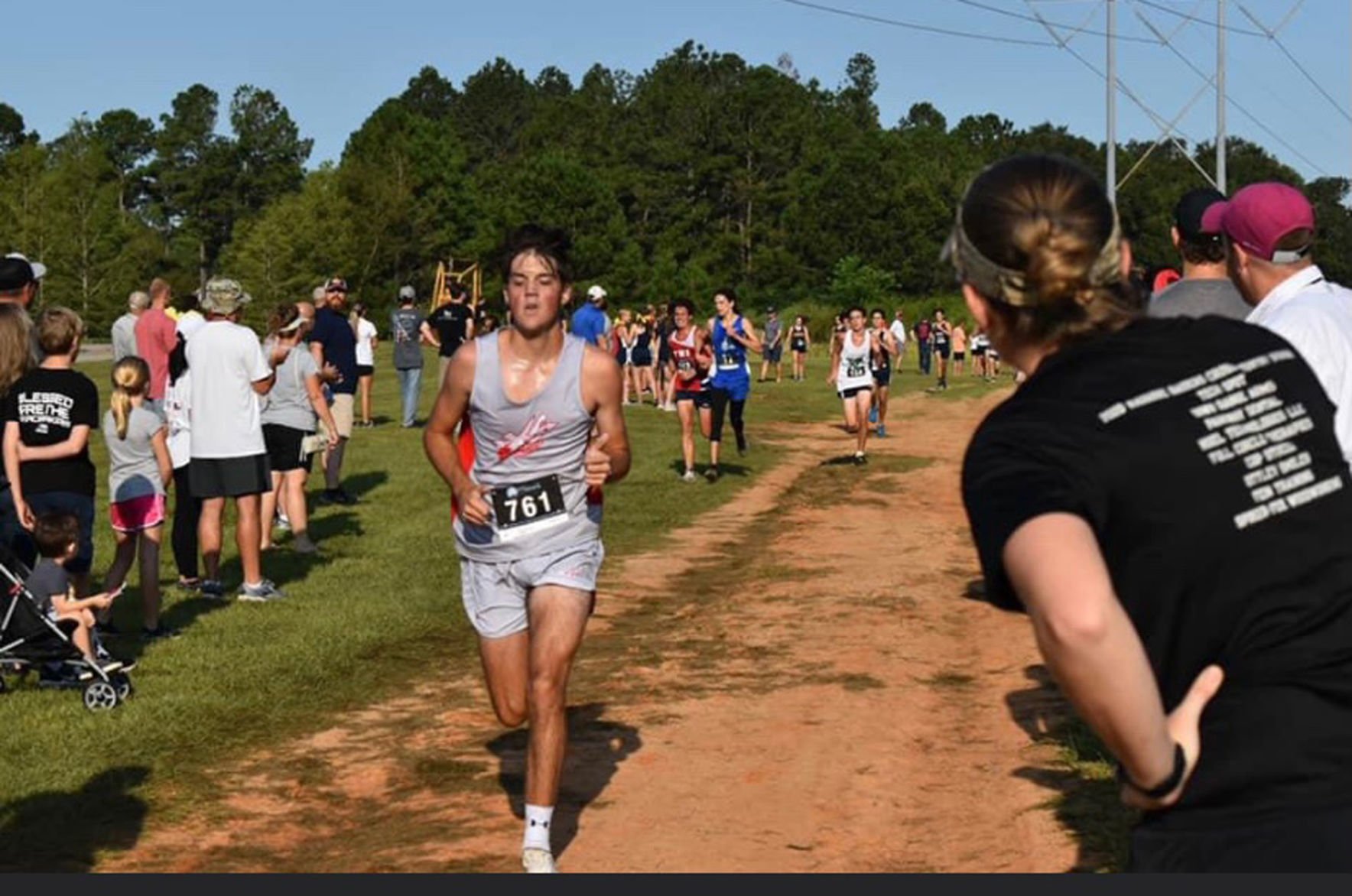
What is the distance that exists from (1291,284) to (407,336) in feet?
70.8

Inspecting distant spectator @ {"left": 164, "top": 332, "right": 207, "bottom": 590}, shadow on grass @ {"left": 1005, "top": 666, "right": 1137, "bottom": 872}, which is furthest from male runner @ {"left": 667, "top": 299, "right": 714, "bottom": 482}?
shadow on grass @ {"left": 1005, "top": 666, "right": 1137, "bottom": 872}

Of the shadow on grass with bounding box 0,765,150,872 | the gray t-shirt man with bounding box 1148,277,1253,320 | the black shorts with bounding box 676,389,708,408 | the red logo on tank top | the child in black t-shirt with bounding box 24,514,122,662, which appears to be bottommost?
the shadow on grass with bounding box 0,765,150,872

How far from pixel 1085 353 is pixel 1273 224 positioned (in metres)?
2.76

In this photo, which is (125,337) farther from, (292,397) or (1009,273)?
(1009,273)

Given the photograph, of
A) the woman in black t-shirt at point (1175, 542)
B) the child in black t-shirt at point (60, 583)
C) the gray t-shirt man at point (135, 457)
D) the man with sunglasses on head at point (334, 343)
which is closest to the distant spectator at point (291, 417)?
the man with sunglasses on head at point (334, 343)

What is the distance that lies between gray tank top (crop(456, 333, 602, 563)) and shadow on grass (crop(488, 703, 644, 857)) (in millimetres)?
1153

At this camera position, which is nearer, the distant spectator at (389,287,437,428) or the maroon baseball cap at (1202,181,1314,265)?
the maroon baseball cap at (1202,181,1314,265)

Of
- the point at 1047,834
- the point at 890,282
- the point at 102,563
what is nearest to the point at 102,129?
the point at 890,282

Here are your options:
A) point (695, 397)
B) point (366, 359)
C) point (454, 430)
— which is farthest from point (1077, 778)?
point (366, 359)

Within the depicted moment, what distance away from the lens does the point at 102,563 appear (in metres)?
14.5

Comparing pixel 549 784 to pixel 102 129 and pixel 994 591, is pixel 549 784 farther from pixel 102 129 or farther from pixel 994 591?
pixel 102 129

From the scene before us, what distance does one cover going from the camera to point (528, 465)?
709cm

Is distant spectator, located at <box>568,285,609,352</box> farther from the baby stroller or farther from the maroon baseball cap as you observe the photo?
the maroon baseball cap

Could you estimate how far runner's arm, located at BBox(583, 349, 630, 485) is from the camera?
709 centimetres
